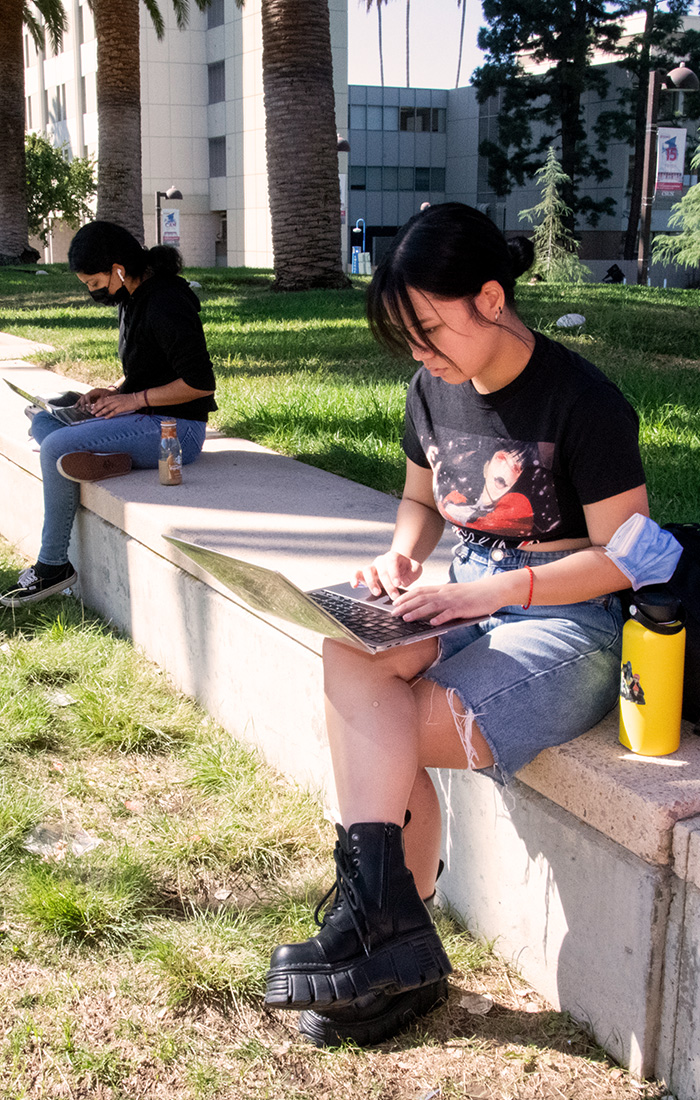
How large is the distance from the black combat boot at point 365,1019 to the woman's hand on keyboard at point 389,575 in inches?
32.5

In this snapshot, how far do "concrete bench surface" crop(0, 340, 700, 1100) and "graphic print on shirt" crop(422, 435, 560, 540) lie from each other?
0.47m

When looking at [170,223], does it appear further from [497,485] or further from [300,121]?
[497,485]

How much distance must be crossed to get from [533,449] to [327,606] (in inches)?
21.7

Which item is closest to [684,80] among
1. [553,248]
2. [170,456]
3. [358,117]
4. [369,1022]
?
[553,248]

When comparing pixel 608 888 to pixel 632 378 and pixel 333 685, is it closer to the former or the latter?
pixel 333 685

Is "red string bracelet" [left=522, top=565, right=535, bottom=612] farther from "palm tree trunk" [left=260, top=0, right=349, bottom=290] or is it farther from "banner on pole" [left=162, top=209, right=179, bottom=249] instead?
"banner on pole" [left=162, top=209, right=179, bottom=249]

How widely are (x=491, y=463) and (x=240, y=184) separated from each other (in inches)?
1649

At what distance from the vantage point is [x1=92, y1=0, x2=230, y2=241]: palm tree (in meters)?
16.9

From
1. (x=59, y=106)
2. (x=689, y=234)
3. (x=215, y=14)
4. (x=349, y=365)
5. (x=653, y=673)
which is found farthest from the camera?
Answer: (x=59, y=106)

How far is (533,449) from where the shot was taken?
7.35ft

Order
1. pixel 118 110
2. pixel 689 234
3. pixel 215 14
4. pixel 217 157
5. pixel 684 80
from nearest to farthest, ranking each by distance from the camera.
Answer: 1. pixel 118 110
2. pixel 684 80
3. pixel 689 234
4. pixel 215 14
5. pixel 217 157

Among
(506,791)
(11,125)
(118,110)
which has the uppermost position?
(11,125)

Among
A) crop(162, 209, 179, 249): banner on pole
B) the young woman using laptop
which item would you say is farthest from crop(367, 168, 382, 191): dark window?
the young woman using laptop

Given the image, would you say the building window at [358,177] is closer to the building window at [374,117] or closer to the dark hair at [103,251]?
the building window at [374,117]
